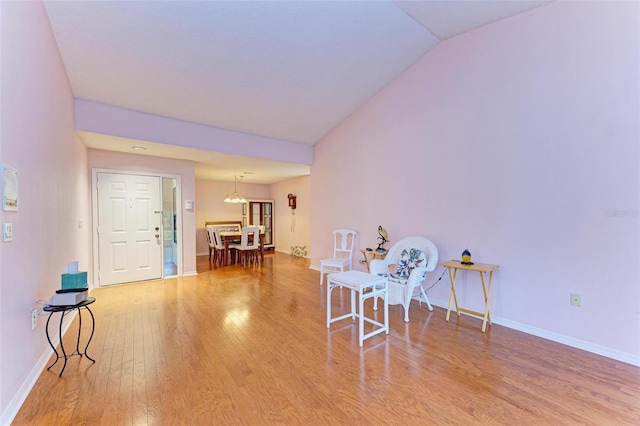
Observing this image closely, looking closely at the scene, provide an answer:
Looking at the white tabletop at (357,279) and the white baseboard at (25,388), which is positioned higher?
the white tabletop at (357,279)

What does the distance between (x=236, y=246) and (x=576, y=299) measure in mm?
5921

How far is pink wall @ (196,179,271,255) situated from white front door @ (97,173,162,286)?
3005 mm

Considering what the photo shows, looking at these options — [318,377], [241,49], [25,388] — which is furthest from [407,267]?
[25,388]

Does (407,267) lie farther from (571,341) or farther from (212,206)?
(212,206)

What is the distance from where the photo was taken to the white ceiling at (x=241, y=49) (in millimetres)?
2619

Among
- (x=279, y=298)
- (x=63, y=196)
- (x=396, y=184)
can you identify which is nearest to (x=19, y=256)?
(x=63, y=196)

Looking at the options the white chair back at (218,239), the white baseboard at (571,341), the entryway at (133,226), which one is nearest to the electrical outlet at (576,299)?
the white baseboard at (571,341)

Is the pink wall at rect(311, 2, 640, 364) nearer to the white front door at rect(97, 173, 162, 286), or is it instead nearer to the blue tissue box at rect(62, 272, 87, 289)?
the blue tissue box at rect(62, 272, 87, 289)

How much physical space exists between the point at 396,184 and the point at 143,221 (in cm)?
445

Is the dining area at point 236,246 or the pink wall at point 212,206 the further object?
the pink wall at point 212,206

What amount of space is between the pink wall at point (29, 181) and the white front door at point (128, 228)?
5.90 ft

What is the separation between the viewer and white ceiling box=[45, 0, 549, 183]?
8.59 ft

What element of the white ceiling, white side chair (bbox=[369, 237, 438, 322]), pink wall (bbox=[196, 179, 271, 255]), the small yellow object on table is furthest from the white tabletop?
pink wall (bbox=[196, 179, 271, 255])

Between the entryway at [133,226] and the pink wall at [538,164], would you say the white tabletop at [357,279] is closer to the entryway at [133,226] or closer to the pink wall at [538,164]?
the pink wall at [538,164]
